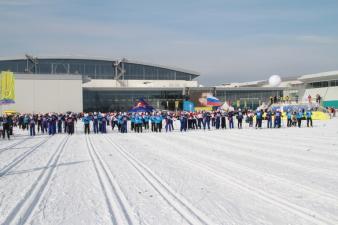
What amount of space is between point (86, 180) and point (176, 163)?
3072 millimetres

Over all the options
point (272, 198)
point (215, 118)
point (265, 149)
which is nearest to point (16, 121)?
point (215, 118)

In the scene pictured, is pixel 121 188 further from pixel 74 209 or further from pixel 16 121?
pixel 16 121

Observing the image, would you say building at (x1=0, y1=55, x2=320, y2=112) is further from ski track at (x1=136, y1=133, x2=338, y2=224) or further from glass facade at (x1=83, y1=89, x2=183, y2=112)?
ski track at (x1=136, y1=133, x2=338, y2=224)

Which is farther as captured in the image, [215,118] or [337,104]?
[337,104]

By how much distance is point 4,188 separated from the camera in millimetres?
Answer: 7969

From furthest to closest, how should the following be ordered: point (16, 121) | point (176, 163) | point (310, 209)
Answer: point (16, 121), point (176, 163), point (310, 209)

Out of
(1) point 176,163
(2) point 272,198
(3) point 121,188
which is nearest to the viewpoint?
(2) point 272,198

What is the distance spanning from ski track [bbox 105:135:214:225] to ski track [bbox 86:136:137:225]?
73cm

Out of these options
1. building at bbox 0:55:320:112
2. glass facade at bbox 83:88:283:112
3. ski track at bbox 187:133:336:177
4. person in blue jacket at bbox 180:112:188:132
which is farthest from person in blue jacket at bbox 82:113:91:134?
glass facade at bbox 83:88:283:112

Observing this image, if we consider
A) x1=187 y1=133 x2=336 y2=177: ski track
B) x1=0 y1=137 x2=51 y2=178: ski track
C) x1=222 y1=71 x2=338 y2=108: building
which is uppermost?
x1=222 y1=71 x2=338 y2=108: building

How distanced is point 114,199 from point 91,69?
228ft

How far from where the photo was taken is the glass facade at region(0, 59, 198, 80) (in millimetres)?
69938

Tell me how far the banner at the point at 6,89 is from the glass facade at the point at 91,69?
42.4 metres

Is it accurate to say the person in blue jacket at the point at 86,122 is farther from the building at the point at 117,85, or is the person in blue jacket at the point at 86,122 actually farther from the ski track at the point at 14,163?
the building at the point at 117,85
